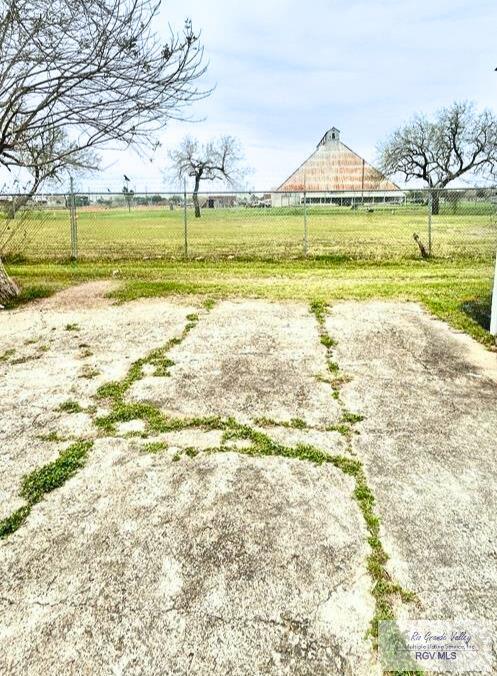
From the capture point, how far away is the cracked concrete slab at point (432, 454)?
1889mm

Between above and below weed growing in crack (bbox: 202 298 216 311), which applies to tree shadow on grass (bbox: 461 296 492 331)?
below

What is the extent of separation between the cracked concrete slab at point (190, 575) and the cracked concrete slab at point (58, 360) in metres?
0.49

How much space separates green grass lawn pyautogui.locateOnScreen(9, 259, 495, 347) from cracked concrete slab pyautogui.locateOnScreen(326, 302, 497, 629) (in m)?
1.14

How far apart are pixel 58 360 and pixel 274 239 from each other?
1324 cm

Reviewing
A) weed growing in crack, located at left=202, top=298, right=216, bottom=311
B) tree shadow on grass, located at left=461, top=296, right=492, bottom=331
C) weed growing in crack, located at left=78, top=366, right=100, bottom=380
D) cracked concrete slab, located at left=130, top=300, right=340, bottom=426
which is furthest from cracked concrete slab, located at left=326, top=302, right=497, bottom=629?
weed growing in crack, located at left=78, top=366, right=100, bottom=380

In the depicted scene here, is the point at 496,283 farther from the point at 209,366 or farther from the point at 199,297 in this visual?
the point at 199,297

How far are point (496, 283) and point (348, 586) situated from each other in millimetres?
4230

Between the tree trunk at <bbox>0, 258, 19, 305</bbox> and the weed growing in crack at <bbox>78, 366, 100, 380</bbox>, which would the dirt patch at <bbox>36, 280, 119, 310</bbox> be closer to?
the tree trunk at <bbox>0, 258, 19, 305</bbox>

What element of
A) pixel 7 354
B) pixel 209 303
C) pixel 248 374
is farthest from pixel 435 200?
pixel 7 354

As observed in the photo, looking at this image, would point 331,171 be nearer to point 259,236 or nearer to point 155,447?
point 259,236

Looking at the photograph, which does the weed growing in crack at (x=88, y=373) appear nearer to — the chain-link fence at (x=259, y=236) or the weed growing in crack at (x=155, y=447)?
the weed growing in crack at (x=155, y=447)

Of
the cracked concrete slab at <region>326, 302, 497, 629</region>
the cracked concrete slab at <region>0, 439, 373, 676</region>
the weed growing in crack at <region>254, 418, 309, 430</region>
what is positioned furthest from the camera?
the weed growing in crack at <region>254, 418, 309, 430</region>

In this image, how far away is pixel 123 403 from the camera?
356 cm

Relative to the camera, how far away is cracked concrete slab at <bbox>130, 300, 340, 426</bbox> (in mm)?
3482
